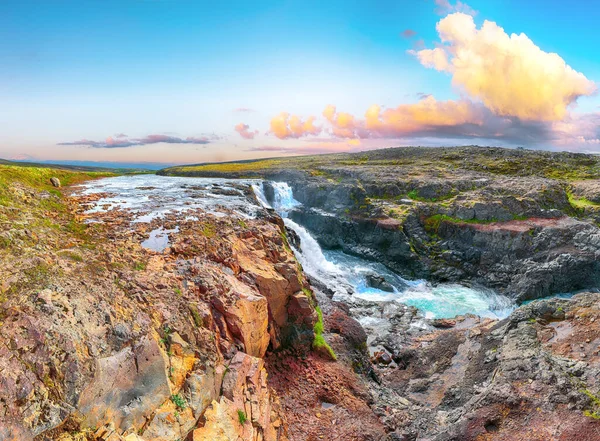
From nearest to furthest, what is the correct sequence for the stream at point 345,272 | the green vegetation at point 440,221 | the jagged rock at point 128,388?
1. the jagged rock at point 128,388
2. the stream at point 345,272
3. the green vegetation at point 440,221

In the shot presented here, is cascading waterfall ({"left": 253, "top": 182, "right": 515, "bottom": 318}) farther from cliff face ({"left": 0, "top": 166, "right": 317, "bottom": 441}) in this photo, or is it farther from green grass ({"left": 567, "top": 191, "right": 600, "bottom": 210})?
green grass ({"left": 567, "top": 191, "right": 600, "bottom": 210})

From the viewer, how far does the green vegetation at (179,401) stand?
25.3 ft

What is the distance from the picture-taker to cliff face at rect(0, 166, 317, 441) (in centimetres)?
622

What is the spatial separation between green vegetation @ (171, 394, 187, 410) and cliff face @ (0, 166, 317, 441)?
0.03 meters

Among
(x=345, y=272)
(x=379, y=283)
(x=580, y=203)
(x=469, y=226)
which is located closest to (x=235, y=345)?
(x=379, y=283)

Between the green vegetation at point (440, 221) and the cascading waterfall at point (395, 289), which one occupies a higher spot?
the green vegetation at point (440, 221)

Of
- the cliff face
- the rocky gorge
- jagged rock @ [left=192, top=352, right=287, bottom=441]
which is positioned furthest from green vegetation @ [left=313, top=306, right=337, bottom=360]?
jagged rock @ [left=192, top=352, right=287, bottom=441]

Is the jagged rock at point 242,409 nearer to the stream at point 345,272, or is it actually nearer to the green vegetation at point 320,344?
the green vegetation at point 320,344

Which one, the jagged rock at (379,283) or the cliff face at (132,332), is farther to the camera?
the jagged rock at (379,283)

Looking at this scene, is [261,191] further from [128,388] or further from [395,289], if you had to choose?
[128,388]

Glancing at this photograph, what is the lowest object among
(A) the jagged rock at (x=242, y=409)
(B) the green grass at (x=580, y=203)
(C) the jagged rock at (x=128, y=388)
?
(A) the jagged rock at (x=242, y=409)

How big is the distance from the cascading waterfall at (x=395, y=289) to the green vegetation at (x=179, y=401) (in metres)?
22.3

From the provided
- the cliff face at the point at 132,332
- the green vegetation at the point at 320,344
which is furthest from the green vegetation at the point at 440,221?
the cliff face at the point at 132,332

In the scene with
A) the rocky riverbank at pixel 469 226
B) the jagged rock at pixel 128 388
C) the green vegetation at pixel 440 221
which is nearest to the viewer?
the jagged rock at pixel 128 388
